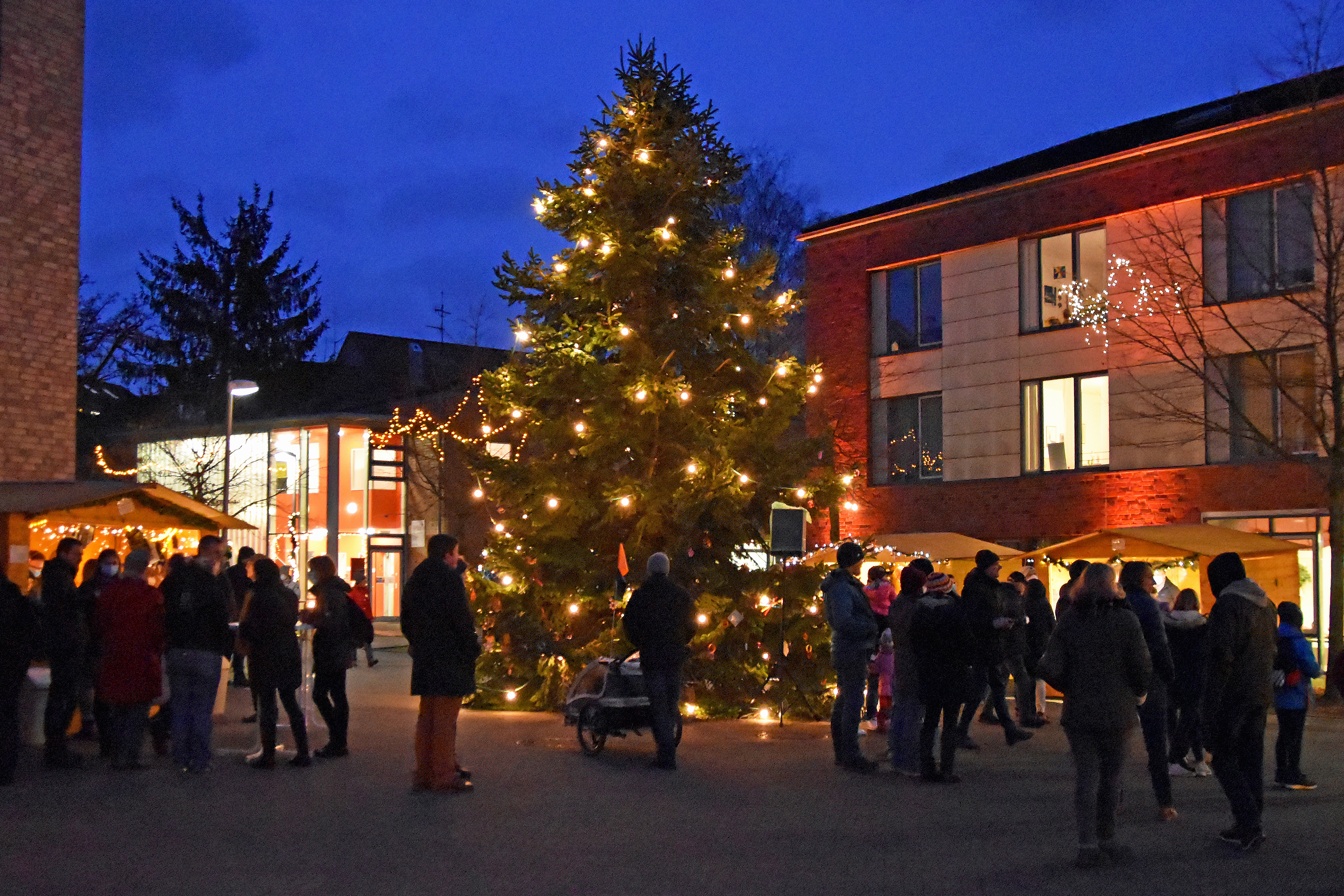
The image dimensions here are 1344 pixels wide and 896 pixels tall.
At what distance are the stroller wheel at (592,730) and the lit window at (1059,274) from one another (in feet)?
55.2

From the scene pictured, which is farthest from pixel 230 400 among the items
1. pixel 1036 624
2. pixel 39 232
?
pixel 1036 624

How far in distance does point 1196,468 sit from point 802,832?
1824cm

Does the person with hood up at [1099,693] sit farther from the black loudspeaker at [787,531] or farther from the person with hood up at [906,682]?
the black loudspeaker at [787,531]

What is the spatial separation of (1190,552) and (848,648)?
9.79 m

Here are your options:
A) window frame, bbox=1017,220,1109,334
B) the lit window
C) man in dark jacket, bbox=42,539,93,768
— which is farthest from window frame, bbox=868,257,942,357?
man in dark jacket, bbox=42,539,93,768

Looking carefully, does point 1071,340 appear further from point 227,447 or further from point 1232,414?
point 227,447

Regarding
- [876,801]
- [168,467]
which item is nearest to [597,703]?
[876,801]

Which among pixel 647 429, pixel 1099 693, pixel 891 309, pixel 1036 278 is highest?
pixel 1036 278

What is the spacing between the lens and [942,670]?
11578 mm

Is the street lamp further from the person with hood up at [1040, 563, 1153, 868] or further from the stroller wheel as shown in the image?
the person with hood up at [1040, 563, 1153, 868]

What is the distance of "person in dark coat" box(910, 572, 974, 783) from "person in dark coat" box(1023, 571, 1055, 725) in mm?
4978

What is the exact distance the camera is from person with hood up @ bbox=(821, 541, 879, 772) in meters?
12.5

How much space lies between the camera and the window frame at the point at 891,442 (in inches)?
1183

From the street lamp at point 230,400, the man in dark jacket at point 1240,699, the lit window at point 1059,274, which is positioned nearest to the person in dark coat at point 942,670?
the man in dark jacket at point 1240,699
